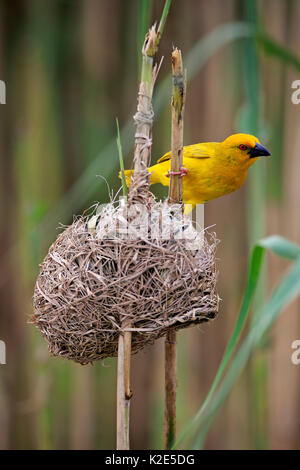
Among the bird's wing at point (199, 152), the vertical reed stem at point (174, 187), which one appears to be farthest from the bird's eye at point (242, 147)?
the vertical reed stem at point (174, 187)

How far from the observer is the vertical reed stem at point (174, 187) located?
1.21 metres

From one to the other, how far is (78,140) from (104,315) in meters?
1.58

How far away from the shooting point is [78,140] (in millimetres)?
2627

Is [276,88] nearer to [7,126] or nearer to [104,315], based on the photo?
[7,126]

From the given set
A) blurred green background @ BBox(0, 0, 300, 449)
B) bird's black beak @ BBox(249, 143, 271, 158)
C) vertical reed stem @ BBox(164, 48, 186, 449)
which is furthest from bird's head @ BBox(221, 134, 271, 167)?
blurred green background @ BBox(0, 0, 300, 449)

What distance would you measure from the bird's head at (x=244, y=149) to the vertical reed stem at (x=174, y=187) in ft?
1.10

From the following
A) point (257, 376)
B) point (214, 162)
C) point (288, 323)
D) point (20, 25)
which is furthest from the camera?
point (20, 25)

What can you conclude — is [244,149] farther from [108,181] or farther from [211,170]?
[108,181]

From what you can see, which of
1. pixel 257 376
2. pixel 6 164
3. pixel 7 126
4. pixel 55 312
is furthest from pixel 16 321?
pixel 55 312

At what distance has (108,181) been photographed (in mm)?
2352

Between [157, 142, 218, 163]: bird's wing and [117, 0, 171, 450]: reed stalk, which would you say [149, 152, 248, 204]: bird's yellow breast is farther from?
[117, 0, 171, 450]: reed stalk

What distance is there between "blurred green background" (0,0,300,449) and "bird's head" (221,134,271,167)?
2.00 feet

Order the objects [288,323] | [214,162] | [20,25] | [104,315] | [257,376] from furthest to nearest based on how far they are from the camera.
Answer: [20,25] → [288,323] → [257,376] → [214,162] → [104,315]

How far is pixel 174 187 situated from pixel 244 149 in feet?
1.27
